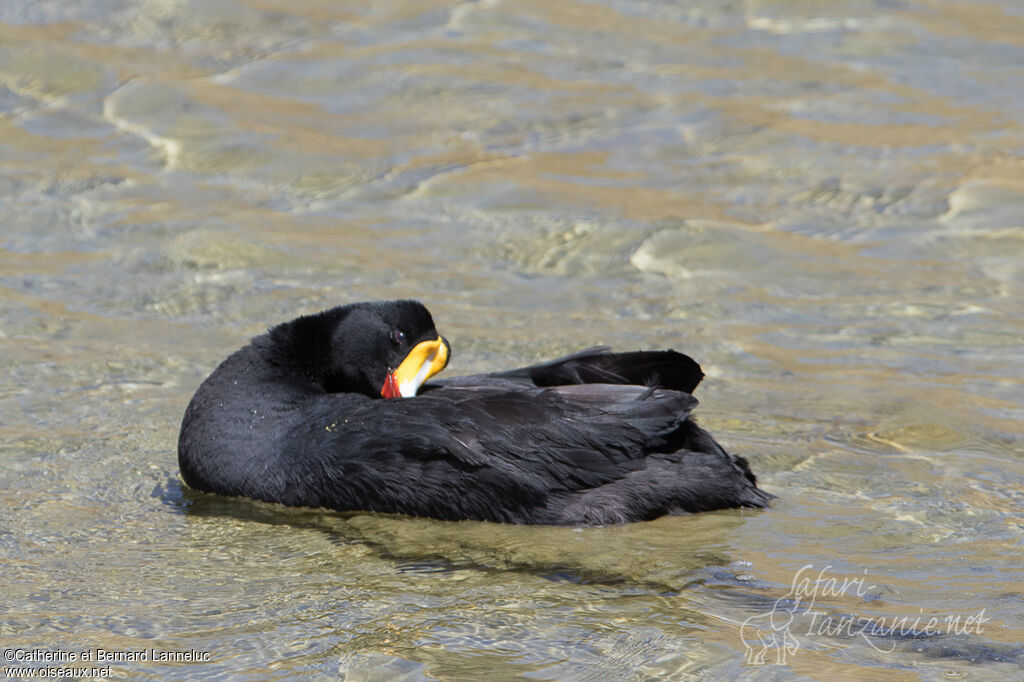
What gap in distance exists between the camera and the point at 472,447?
5496mm

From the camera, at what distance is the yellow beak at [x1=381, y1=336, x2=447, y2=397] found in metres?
5.94

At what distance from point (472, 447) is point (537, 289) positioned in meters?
3.22

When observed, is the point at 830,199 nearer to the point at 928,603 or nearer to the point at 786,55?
the point at 786,55

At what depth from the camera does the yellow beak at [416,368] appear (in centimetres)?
594

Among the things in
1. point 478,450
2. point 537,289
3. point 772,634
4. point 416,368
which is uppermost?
point 416,368

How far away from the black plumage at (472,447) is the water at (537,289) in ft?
0.35

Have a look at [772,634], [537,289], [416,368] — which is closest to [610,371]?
[416,368]

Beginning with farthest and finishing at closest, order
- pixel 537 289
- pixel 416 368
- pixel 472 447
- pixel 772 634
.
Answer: pixel 537 289, pixel 416 368, pixel 472 447, pixel 772 634

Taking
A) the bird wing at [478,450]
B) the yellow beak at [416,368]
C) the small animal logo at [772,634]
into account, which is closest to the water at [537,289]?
the small animal logo at [772,634]

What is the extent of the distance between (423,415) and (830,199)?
515 centimetres

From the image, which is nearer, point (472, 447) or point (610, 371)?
point (472, 447)

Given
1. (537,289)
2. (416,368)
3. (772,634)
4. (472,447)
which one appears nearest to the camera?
(772,634)

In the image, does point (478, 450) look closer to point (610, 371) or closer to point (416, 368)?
point (416, 368)

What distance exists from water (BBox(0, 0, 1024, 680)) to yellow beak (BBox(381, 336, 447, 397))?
0.58 m
